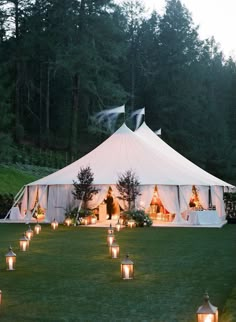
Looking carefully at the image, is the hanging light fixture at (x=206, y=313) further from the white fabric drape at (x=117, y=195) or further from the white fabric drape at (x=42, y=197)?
the white fabric drape at (x=42, y=197)

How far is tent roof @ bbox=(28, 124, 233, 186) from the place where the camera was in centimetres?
2050

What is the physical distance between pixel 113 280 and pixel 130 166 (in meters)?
12.9

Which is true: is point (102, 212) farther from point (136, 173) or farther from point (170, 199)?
point (170, 199)

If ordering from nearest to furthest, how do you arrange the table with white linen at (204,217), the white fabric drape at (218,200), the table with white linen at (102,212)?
the table with white linen at (204,217) < the table with white linen at (102,212) < the white fabric drape at (218,200)

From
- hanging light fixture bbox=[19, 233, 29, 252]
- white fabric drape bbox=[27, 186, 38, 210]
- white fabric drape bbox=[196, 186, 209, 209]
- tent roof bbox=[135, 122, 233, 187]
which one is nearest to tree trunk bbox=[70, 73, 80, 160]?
tent roof bbox=[135, 122, 233, 187]

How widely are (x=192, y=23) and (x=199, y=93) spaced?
23.6 feet

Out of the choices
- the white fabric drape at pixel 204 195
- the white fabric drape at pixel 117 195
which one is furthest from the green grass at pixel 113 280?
the white fabric drape at pixel 204 195

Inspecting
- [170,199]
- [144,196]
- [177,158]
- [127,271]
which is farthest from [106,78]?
[127,271]

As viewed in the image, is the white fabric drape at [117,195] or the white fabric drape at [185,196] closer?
the white fabric drape at [185,196]

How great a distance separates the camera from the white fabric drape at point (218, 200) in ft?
70.4

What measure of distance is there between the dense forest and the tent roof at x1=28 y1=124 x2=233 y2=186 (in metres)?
10.5

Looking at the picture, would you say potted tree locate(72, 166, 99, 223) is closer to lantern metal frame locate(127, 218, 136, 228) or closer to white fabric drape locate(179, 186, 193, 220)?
lantern metal frame locate(127, 218, 136, 228)

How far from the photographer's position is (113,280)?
8367 mm

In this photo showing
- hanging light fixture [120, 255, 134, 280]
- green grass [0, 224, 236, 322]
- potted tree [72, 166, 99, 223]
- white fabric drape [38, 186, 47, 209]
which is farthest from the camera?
white fabric drape [38, 186, 47, 209]
